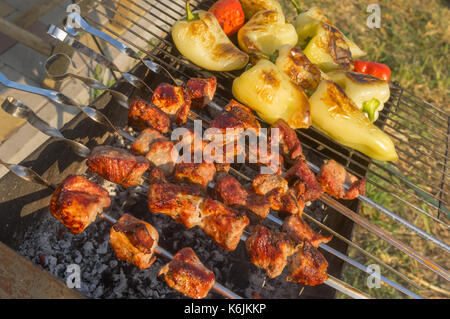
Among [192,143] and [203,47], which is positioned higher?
[203,47]

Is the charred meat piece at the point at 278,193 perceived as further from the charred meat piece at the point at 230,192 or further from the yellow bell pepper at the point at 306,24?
the yellow bell pepper at the point at 306,24

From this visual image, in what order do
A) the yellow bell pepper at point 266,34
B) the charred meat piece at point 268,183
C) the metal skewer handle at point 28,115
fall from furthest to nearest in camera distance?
the yellow bell pepper at point 266,34
the charred meat piece at point 268,183
the metal skewer handle at point 28,115

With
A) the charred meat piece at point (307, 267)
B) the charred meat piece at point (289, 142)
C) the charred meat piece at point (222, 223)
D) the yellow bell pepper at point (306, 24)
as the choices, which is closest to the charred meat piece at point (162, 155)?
the charred meat piece at point (222, 223)

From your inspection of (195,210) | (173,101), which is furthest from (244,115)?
(195,210)

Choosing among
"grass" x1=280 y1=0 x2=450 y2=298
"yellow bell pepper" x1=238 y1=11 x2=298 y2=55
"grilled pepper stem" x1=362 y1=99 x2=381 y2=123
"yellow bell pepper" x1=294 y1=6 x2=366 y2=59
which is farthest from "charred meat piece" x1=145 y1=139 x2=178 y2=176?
"grass" x1=280 y1=0 x2=450 y2=298

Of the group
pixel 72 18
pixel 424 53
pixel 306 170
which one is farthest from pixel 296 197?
pixel 424 53

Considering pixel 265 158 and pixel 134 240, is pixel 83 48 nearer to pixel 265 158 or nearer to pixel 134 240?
pixel 134 240
